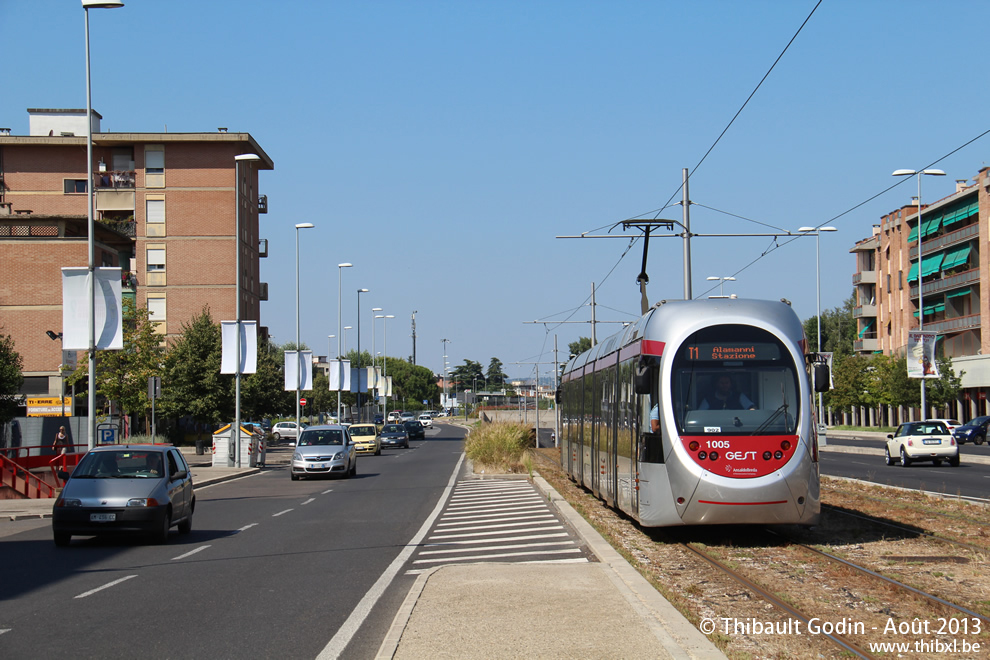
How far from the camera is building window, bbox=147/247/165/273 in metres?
68.4

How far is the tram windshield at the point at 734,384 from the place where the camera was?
13461 mm

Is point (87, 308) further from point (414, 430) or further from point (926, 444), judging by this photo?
point (414, 430)

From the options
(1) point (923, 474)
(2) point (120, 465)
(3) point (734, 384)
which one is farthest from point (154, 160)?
(3) point (734, 384)

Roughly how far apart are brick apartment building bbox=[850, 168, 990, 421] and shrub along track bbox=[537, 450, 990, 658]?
178 feet

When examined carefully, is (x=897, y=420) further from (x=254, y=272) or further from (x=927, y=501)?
(x=927, y=501)

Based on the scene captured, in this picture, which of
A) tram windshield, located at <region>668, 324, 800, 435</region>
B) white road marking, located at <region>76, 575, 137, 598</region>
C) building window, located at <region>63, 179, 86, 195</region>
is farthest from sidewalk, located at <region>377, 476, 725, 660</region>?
building window, located at <region>63, 179, 86, 195</region>

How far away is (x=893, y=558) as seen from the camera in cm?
1236

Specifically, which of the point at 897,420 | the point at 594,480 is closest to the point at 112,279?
the point at 594,480

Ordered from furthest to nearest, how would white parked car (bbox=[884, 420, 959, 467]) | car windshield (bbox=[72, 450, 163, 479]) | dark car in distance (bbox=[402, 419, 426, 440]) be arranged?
1. dark car in distance (bbox=[402, 419, 426, 440])
2. white parked car (bbox=[884, 420, 959, 467])
3. car windshield (bbox=[72, 450, 163, 479])

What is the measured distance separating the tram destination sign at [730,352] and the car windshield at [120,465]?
27.7ft

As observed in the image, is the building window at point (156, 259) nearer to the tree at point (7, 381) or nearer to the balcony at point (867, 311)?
the tree at point (7, 381)

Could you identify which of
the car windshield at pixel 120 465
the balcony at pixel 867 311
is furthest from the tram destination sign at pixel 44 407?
the balcony at pixel 867 311

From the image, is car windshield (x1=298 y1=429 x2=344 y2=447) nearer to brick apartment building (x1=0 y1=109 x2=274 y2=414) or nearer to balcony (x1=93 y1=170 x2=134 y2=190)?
brick apartment building (x1=0 y1=109 x2=274 y2=414)

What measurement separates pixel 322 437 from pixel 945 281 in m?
54.9
